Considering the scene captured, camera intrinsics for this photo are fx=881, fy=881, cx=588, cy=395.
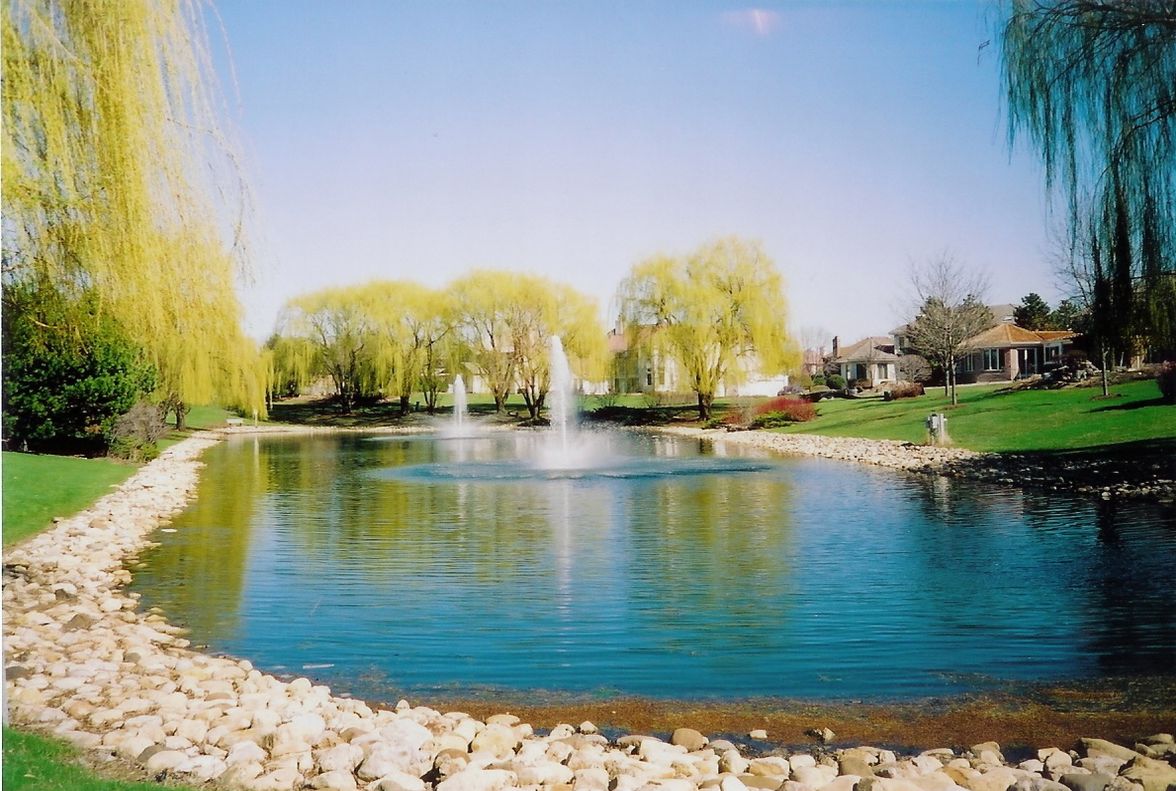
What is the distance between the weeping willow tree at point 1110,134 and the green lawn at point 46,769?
5368 mm

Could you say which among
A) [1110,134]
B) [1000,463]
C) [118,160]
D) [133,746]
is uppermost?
[1110,134]

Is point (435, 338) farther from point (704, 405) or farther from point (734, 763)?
point (734, 763)

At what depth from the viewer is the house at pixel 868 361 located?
10.1 m

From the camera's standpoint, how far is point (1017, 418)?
9.03m

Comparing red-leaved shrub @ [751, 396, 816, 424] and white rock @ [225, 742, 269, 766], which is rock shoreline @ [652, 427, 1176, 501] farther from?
white rock @ [225, 742, 269, 766]

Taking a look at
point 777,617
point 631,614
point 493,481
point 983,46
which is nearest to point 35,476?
point 493,481

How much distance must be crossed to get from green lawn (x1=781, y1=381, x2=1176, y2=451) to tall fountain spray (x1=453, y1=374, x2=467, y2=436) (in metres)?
5.41

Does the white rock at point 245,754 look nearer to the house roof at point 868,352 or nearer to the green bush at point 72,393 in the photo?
the green bush at point 72,393

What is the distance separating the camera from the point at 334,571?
19.2 ft

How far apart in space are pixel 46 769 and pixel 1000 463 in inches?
362

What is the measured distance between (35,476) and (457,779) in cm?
673

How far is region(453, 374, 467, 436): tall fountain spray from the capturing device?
1259 centimetres

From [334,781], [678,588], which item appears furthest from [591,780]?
[678,588]

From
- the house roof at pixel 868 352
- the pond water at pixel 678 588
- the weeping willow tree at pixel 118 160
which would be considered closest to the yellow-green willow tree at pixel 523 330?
the pond water at pixel 678 588
